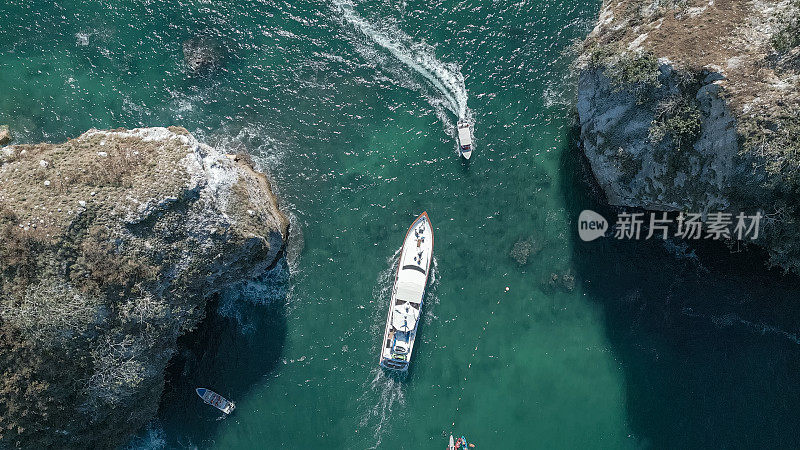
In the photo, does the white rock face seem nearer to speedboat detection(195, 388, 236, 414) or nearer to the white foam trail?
the white foam trail

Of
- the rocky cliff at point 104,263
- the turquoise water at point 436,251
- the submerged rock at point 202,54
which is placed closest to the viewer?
the rocky cliff at point 104,263

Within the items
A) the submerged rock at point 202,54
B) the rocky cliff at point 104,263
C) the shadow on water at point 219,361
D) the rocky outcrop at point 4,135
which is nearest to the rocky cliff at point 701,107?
the rocky cliff at point 104,263

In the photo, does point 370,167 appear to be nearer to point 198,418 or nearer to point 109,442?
point 198,418

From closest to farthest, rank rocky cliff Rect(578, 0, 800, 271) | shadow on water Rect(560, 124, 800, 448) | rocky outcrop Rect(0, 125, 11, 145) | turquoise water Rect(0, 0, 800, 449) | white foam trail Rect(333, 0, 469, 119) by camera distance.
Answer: rocky cliff Rect(578, 0, 800, 271)
rocky outcrop Rect(0, 125, 11, 145)
shadow on water Rect(560, 124, 800, 448)
turquoise water Rect(0, 0, 800, 449)
white foam trail Rect(333, 0, 469, 119)

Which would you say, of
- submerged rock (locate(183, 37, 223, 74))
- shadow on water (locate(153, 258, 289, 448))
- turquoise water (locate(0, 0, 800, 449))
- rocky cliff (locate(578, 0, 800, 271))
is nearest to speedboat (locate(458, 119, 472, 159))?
turquoise water (locate(0, 0, 800, 449))

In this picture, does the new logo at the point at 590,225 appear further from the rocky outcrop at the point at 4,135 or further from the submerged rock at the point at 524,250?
the rocky outcrop at the point at 4,135
